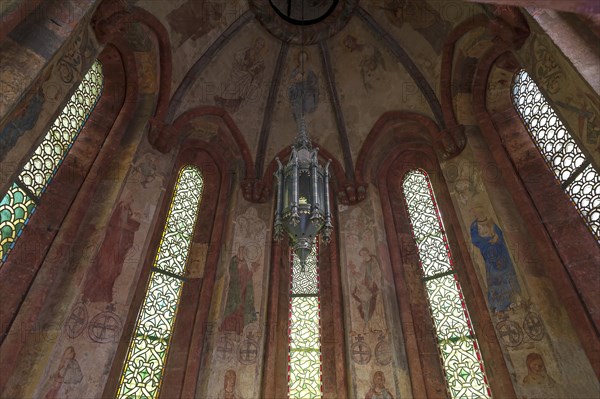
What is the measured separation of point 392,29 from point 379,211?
167 inches

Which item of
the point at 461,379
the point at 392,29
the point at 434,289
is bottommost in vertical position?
the point at 461,379

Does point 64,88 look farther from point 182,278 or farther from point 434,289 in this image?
point 434,289

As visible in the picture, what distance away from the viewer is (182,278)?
8.02m

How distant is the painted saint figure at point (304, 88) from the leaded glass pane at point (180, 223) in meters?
3.08

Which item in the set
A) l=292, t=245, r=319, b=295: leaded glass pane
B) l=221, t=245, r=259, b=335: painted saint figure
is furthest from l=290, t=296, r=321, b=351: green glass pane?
l=221, t=245, r=259, b=335: painted saint figure

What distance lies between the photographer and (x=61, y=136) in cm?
690

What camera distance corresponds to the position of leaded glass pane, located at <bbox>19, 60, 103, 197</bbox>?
20.6 feet

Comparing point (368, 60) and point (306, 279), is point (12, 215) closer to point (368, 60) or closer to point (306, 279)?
point (306, 279)

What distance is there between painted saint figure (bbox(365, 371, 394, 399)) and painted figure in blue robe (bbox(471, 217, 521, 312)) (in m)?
2.11

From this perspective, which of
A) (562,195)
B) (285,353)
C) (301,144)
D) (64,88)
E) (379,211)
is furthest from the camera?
(379,211)

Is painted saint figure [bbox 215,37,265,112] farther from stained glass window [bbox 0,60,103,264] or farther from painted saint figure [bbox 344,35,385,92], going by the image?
stained glass window [bbox 0,60,103,264]

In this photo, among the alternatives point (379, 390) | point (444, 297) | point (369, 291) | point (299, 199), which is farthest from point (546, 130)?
point (379, 390)

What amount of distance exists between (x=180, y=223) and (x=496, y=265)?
6070mm

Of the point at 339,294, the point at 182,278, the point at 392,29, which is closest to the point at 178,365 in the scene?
the point at 182,278
